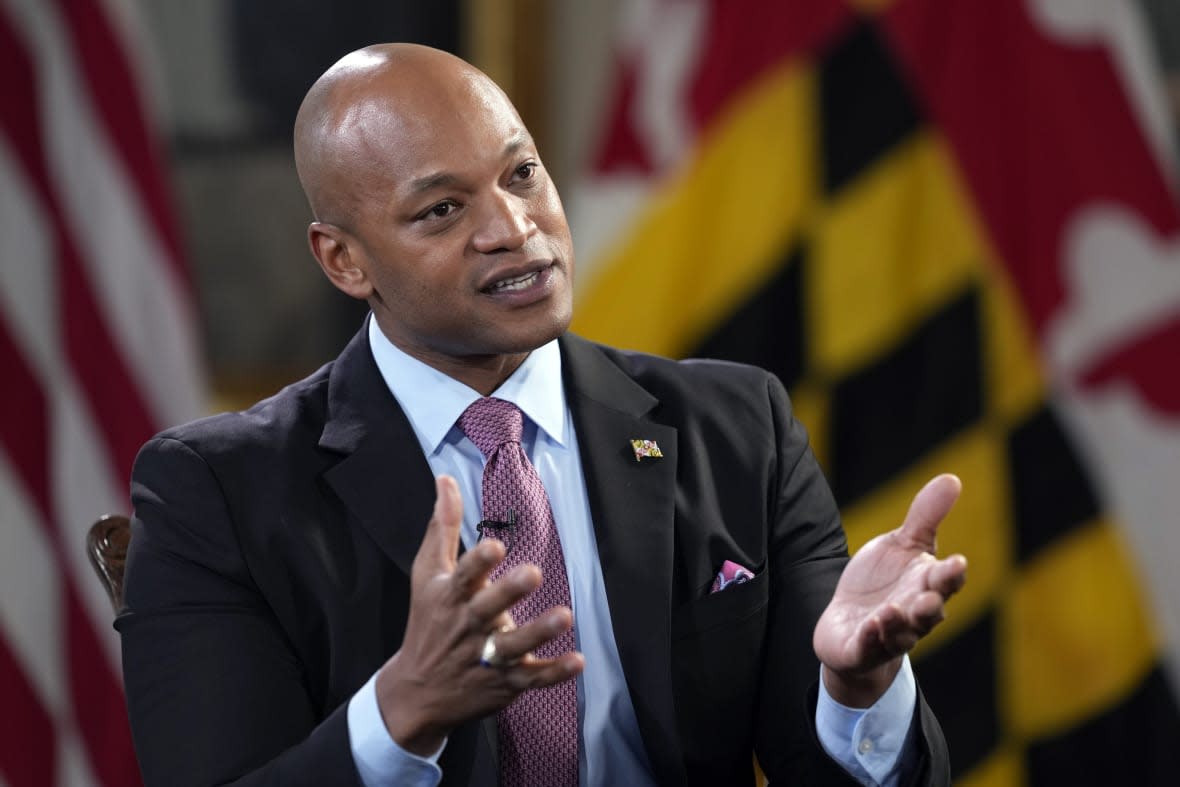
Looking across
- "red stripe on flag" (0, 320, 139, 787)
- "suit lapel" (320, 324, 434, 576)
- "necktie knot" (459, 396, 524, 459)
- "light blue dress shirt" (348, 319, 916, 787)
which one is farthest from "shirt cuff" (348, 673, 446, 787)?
"red stripe on flag" (0, 320, 139, 787)

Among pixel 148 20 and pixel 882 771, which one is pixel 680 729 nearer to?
pixel 882 771

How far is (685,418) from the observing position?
200cm

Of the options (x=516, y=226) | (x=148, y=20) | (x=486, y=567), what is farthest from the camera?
(x=148, y=20)

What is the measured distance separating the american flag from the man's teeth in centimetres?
197

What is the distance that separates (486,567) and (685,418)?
662 millimetres

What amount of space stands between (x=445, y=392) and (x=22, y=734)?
193 cm

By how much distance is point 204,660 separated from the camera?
66.5 inches

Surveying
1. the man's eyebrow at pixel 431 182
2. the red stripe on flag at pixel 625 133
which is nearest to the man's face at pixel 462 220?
the man's eyebrow at pixel 431 182

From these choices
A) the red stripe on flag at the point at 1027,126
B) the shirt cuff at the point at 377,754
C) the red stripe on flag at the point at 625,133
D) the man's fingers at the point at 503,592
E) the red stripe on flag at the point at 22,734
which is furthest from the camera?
the red stripe on flag at the point at 625,133

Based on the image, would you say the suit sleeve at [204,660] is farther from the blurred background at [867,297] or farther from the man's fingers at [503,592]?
the blurred background at [867,297]

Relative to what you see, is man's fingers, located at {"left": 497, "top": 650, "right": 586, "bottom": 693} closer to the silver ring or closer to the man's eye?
the silver ring

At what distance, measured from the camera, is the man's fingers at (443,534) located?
1.46 meters

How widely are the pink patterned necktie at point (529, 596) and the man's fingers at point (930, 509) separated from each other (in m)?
0.44

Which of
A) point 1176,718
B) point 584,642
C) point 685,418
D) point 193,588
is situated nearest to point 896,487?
point 1176,718
